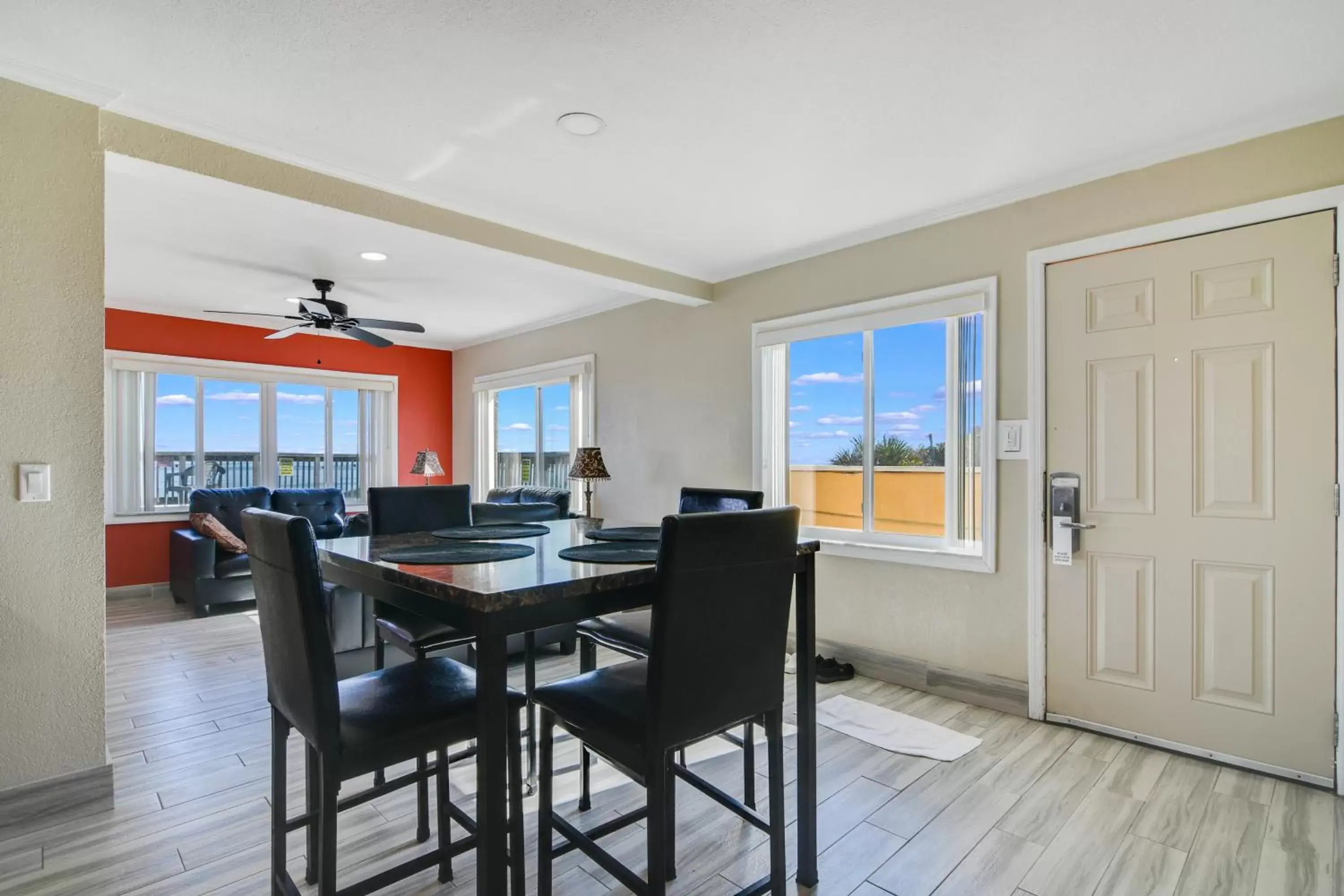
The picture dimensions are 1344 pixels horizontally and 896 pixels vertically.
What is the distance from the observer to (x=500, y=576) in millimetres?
1495

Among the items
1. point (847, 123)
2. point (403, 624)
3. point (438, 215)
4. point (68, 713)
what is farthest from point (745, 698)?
point (438, 215)

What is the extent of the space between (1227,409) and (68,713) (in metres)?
4.28

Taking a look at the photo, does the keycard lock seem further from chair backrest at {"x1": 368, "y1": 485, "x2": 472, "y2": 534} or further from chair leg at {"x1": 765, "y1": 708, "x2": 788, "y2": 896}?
chair backrest at {"x1": 368, "y1": 485, "x2": 472, "y2": 534}


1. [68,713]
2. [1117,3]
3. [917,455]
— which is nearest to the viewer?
[1117,3]

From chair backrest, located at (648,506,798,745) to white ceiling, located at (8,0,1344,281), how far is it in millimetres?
1448

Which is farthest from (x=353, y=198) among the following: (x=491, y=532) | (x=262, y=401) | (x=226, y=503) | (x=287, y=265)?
(x=262, y=401)

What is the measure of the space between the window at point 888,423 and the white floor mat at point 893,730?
2.58ft

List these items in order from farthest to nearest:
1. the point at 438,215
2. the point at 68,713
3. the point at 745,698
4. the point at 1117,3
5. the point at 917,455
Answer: the point at 917,455 → the point at 438,215 → the point at 68,713 → the point at 1117,3 → the point at 745,698

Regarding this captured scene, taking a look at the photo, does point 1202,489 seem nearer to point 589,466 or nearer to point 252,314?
point 589,466

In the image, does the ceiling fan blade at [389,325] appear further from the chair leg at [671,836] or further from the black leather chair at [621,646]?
the chair leg at [671,836]

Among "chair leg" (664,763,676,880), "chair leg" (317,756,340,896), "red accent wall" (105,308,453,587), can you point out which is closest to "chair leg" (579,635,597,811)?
"chair leg" (664,763,676,880)

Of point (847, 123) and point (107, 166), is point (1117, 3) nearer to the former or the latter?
point (847, 123)

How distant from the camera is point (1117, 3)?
70.4 inches

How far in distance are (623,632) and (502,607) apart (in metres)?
0.96
